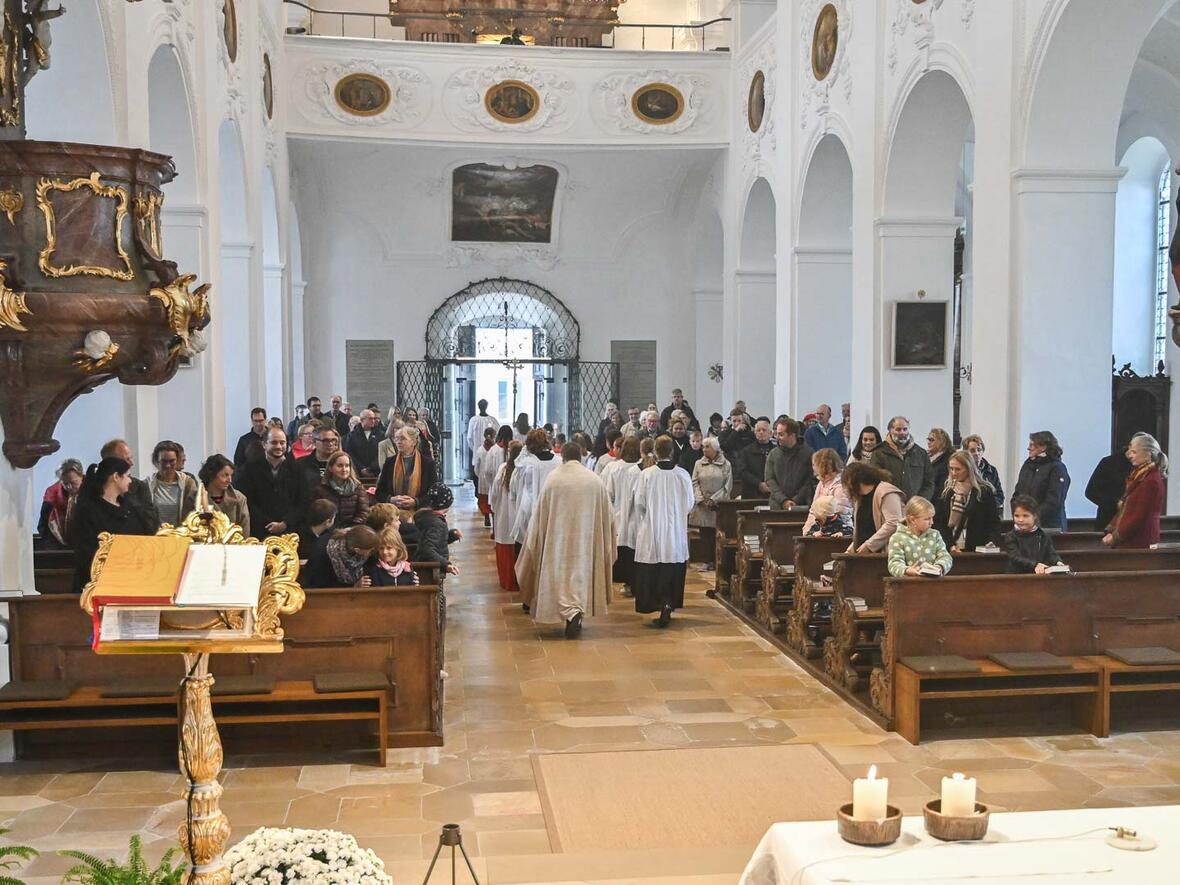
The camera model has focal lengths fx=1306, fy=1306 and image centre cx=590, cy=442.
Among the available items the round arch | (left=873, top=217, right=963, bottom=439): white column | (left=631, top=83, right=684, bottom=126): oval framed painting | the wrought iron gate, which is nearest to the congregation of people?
(left=873, top=217, right=963, bottom=439): white column

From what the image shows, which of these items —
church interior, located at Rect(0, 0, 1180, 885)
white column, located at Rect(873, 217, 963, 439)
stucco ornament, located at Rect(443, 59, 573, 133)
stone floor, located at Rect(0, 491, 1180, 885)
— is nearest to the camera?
church interior, located at Rect(0, 0, 1180, 885)

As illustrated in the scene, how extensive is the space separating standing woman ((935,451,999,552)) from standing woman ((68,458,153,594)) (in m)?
5.09

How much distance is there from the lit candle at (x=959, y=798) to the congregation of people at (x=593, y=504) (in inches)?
166

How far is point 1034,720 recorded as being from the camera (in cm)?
745

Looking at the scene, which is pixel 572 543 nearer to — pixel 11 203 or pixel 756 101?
pixel 11 203

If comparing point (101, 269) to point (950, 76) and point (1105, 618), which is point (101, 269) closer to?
point (1105, 618)

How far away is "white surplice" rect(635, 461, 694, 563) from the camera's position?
10.3m

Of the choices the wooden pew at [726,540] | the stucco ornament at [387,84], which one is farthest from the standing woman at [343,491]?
the stucco ornament at [387,84]

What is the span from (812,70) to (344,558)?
10.4m

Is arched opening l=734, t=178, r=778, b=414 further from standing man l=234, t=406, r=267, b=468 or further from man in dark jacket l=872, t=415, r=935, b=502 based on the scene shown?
man in dark jacket l=872, t=415, r=935, b=502

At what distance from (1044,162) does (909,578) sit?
475cm

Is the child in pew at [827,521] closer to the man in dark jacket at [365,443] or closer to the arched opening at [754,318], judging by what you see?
the man in dark jacket at [365,443]

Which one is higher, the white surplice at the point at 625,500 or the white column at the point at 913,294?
the white column at the point at 913,294

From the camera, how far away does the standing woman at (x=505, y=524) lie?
11641 mm
